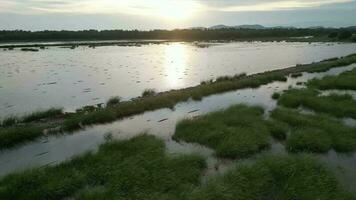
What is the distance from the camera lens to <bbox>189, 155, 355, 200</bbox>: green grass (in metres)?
12.9

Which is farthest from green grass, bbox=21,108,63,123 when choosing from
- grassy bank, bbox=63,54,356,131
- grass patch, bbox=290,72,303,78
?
grass patch, bbox=290,72,303,78

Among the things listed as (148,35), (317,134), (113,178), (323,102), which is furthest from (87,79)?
(148,35)

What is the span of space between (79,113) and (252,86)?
67.5 ft

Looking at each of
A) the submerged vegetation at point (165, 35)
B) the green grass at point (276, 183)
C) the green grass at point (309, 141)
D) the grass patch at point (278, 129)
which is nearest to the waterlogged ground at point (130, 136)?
the green grass at point (309, 141)

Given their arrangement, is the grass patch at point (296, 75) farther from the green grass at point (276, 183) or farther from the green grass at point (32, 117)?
the green grass at point (276, 183)

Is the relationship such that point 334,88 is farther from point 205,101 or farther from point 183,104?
point 183,104

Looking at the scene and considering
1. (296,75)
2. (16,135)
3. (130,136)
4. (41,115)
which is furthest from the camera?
(296,75)

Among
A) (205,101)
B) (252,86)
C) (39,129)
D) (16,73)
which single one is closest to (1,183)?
(39,129)

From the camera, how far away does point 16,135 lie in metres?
19.7

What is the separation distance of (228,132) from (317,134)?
4.78 meters

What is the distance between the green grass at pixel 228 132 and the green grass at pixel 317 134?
155cm

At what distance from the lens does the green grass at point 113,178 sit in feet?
41.7

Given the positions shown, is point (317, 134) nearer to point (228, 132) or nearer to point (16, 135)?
point (228, 132)

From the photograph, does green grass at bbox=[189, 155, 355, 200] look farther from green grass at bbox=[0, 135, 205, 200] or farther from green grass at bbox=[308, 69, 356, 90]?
green grass at bbox=[308, 69, 356, 90]
